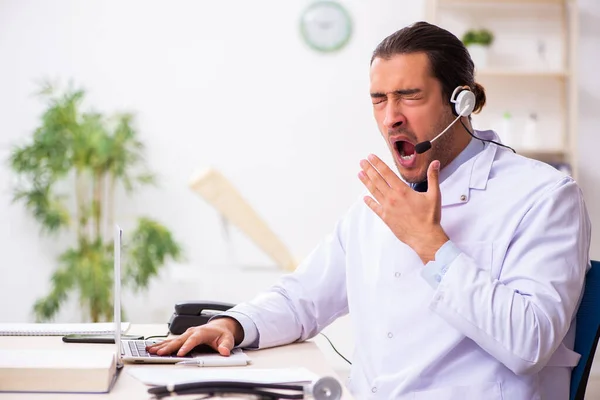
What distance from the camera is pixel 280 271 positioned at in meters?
4.04

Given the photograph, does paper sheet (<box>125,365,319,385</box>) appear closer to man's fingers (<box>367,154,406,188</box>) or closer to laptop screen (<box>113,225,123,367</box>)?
laptop screen (<box>113,225,123,367</box>)

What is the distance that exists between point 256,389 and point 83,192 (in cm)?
324

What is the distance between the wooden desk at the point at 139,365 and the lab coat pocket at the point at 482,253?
0.34 meters

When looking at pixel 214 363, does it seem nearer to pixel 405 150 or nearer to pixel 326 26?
pixel 405 150

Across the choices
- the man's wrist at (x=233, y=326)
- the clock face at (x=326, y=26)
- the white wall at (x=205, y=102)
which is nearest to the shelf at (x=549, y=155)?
the white wall at (x=205, y=102)

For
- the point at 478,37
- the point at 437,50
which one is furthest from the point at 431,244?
the point at 478,37

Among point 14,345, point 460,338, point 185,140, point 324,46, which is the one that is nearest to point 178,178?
point 185,140

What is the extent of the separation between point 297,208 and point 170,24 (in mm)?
1196

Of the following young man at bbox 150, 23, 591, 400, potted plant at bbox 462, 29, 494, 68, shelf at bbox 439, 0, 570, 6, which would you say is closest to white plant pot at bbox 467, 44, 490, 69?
potted plant at bbox 462, 29, 494, 68

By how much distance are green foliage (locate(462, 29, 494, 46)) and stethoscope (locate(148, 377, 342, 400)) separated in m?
3.18

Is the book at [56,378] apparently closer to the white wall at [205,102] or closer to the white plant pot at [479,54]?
the white wall at [205,102]

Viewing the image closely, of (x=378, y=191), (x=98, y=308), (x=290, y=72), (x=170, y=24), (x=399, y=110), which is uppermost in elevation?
(x=170, y=24)

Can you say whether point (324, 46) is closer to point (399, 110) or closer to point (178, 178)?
point (178, 178)

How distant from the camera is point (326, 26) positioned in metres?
4.32
